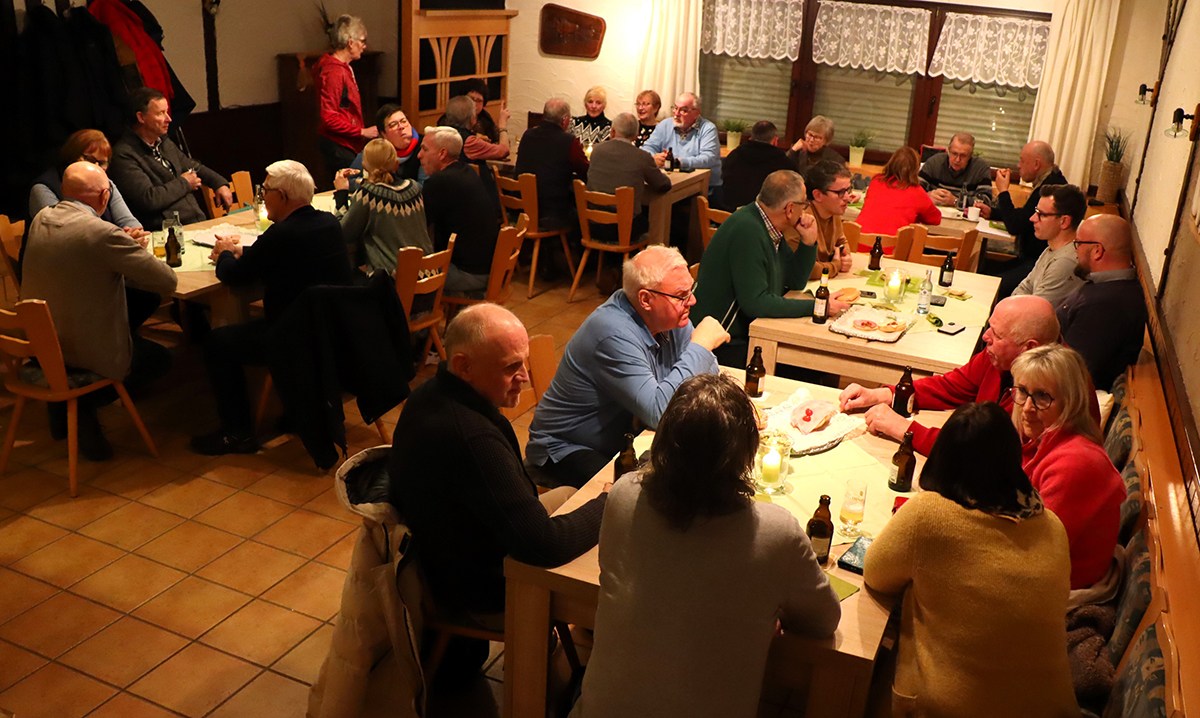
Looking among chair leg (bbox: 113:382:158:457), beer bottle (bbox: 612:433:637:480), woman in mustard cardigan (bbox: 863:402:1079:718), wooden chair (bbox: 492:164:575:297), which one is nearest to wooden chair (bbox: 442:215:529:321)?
wooden chair (bbox: 492:164:575:297)

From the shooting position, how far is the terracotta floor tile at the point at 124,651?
3.12 m

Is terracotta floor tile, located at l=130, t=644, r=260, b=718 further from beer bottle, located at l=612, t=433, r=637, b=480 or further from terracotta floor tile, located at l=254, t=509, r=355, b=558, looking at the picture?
beer bottle, located at l=612, t=433, r=637, b=480

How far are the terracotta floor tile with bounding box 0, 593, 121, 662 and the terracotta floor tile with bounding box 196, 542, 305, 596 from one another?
371 millimetres

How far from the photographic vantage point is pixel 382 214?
5.11m

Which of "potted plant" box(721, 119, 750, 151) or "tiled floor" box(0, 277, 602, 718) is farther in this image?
"potted plant" box(721, 119, 750, 151)

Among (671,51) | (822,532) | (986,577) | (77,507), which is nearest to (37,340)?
(77,507)

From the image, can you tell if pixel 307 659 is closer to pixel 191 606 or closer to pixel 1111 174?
pixel 191 606

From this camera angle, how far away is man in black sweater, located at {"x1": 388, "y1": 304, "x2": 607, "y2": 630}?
241 centimetres

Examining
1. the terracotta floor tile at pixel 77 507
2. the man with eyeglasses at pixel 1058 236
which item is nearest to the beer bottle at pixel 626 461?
the terracotta floor tile at pixel 77 507

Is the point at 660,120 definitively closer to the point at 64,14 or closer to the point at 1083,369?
the point at 64,14

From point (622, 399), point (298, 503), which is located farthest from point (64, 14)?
point (622, 399)

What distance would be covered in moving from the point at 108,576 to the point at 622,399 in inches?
79.1

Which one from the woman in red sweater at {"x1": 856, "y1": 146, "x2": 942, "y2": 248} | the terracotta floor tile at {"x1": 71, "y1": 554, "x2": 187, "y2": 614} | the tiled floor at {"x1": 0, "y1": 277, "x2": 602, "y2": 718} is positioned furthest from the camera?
the woman in red sweater at {"x1": 856, "y1": 146, "x2": 942, "y2": 248}

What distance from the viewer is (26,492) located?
409 cm
